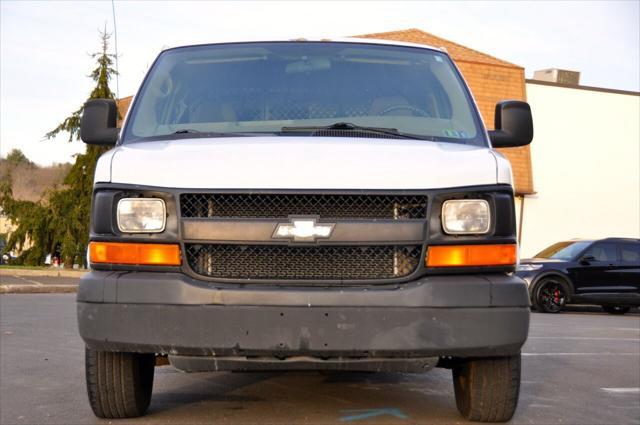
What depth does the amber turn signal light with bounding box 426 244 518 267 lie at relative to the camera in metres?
4.54

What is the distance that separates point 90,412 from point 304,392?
Answer: 4.75 feet

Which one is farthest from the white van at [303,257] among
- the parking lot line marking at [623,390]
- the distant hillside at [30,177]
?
the distant hillside at [30,177]

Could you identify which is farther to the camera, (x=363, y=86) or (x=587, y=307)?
(x=587, y=307)

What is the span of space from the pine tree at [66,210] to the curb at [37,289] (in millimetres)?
7750

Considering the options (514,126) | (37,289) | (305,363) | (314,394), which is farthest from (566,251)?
(305,363)

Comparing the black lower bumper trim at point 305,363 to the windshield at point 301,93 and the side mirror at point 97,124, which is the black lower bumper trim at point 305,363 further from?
the side mirror at point 97,124

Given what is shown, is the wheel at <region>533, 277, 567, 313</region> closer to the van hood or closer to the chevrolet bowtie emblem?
the van hood

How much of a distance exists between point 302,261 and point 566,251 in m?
16.6

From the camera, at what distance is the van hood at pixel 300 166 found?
454 centimetres

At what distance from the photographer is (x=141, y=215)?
4.64 metres

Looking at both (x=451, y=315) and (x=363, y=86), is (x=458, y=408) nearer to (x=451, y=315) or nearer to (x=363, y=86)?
(x=451, y=315)

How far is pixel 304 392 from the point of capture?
6.46 metres

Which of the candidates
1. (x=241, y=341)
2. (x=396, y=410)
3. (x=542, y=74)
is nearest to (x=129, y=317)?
(x=241, y=341)

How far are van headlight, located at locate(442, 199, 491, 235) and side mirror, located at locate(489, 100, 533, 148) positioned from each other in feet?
3.94
